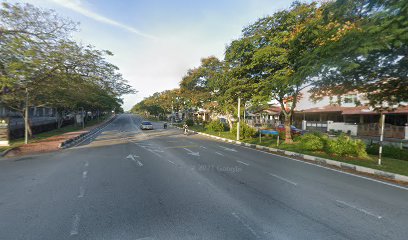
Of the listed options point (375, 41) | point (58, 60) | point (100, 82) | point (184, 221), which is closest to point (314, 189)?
point (184, 221)

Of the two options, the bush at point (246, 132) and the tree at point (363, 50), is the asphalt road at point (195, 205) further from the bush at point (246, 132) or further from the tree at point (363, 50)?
the bush at point (246, 132)

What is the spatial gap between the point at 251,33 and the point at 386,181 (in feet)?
43.5

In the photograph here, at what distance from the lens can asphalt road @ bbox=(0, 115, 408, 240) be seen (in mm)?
4117

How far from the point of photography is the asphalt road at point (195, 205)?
412 centimetres

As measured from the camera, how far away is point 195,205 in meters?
5.29

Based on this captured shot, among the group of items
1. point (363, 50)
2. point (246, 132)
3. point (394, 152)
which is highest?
point (363, 50)

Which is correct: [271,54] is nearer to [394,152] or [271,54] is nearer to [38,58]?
[394,152]

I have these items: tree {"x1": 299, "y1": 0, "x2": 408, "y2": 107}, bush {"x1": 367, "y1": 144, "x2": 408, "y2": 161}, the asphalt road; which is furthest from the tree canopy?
bush {"x1": 367, "y1": 144, "x2": 408, "y2": 161}

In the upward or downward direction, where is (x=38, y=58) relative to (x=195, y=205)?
upward

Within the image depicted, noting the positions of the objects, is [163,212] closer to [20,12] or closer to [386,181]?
[386,181]

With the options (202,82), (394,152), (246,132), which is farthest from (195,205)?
(202,82)

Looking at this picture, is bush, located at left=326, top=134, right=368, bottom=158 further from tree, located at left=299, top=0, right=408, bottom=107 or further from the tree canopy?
the tree canopy

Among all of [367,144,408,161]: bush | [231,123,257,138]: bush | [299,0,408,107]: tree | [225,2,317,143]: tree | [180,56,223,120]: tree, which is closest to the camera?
[299,0,408,107]: tree

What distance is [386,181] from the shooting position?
8398mm
